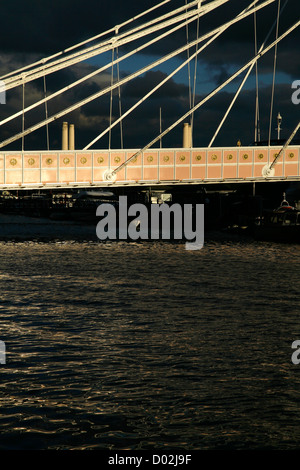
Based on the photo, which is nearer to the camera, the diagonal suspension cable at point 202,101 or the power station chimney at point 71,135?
the diagonal suspension cable at point 202,101

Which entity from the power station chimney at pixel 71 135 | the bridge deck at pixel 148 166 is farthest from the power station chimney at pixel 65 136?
the bridge deck at pixel 148 166

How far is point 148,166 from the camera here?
8112 centimetres

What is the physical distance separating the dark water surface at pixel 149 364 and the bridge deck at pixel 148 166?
1783 inches

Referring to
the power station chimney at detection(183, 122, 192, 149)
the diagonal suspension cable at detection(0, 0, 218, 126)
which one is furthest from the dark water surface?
the power station chimney at detection(183, 122, 192, 149)

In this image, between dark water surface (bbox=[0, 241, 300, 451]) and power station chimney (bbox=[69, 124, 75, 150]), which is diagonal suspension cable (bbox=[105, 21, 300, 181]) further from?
dark water surface (bbox=[0, 241, 300, 451])

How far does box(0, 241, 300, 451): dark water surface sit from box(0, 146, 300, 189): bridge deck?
149 ft

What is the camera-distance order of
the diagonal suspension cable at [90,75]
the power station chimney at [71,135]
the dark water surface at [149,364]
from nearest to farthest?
the dark water surface at [149,364] → the diagonal suspension cable at [90,75] → the power station chimney at [71,135]

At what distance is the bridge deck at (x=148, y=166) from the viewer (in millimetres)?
77875

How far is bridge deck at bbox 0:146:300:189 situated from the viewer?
77.9 m

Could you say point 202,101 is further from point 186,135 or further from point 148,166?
point 186,135

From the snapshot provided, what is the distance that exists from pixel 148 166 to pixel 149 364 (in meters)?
66.0

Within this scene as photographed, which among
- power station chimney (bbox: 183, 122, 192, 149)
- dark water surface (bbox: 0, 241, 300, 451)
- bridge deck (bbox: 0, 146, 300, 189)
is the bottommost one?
dark water surface (bbox: 0, 241, 300, 451)

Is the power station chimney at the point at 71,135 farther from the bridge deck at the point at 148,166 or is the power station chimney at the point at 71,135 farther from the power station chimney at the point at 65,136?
the bridge deck at the point at 148,166

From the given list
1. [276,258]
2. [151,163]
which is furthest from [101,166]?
[276,258]
